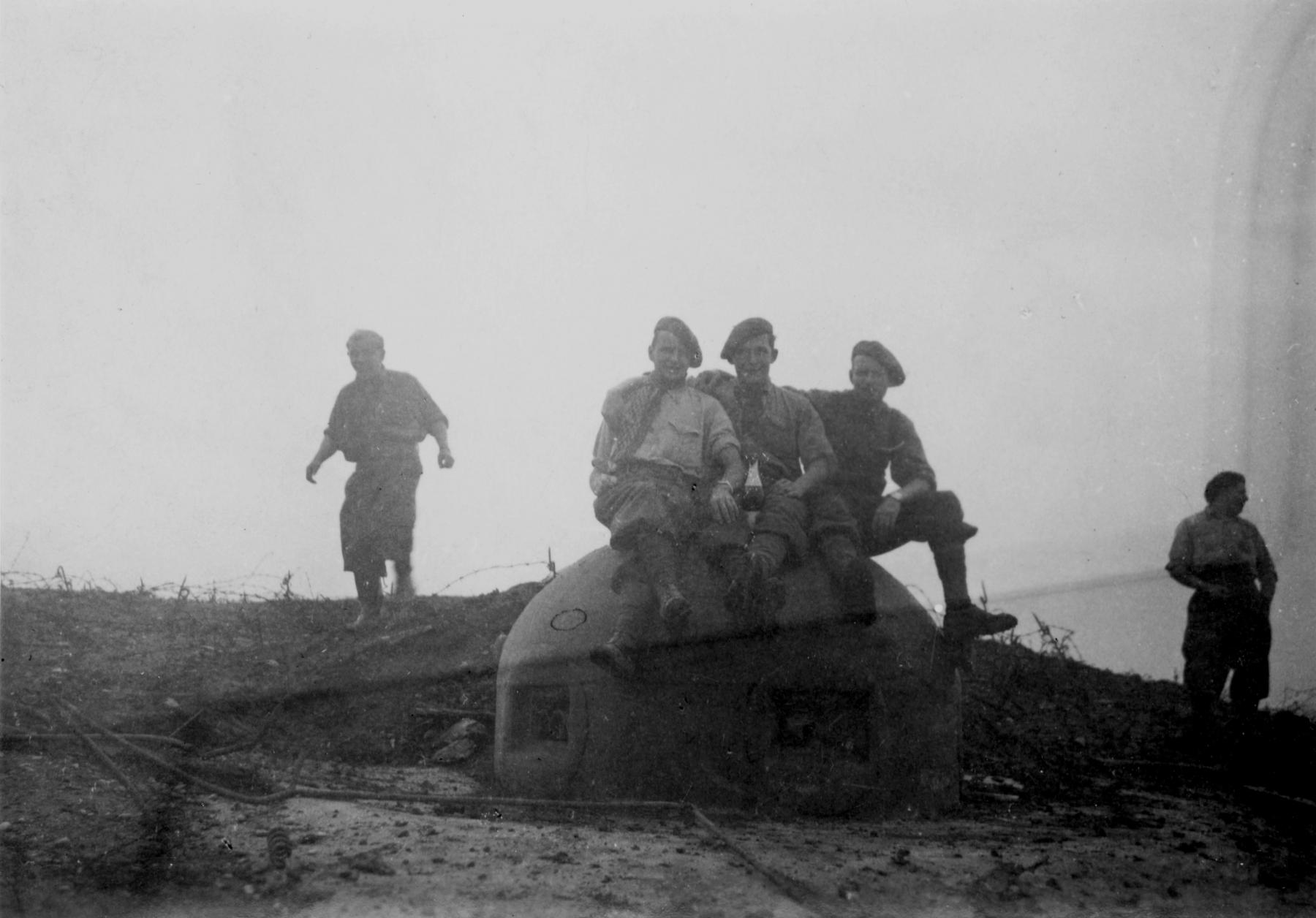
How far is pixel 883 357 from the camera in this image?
625 cm

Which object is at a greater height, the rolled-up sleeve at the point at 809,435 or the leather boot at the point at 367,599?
the rolled-up sleeve at the point at 809,435

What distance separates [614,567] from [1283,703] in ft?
28.1

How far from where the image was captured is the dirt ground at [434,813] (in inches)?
142

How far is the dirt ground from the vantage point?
3.60 metres

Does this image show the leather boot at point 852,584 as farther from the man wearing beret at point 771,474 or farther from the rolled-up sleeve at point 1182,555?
the rolled-up sleeve at point 1182,555

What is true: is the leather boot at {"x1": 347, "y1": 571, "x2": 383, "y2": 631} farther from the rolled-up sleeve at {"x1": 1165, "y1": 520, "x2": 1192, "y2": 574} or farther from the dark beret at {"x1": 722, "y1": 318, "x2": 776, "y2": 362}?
the rolled-up sleeve at {"x1": 1165, "y1": 520, "x2": 1192, "y2": 574}

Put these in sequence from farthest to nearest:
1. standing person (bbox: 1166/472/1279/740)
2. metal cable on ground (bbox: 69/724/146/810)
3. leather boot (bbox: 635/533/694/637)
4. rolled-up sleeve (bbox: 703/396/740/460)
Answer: standing person (bbox: 1166/472/1279/740), rolled-up sleeve (bbox: 703/396/740/460), leather boot (bbox: 635/533/694/637), metal cable on ground (bbox: 69/724/146/810)

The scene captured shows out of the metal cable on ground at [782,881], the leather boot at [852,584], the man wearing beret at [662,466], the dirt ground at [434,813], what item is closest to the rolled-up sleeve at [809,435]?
the man wearing beret at [662,466]

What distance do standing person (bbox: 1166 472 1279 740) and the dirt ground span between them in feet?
1.68

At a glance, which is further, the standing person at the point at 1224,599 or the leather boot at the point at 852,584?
the standing person at the point at 1224,599

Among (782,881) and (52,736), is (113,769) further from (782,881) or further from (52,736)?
(782,881)

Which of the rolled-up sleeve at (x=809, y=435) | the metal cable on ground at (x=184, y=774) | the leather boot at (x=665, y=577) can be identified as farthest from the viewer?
the rolled-up sleeve at (x=809, y=435)

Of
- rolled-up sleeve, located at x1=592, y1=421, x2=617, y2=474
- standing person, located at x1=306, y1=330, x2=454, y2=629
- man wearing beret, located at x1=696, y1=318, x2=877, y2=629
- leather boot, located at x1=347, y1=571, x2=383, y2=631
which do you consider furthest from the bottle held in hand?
leather boot, located at x1=347, y1=571, x2=383, y2=631

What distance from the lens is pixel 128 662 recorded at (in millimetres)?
7223
